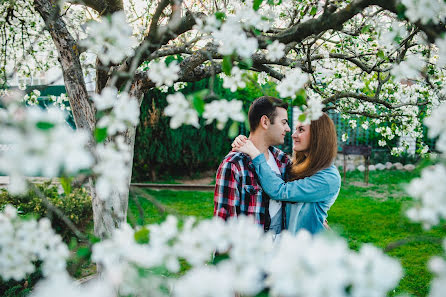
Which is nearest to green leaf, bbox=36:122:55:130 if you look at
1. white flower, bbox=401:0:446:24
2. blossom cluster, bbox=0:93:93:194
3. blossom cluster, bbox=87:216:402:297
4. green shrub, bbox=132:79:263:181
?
blossom cluster, bbox=0:93:93:194

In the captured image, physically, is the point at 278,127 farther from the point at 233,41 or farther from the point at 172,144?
the point at 172,144

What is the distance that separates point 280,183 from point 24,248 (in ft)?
4.78

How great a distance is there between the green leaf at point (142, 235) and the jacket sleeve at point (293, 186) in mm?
1304

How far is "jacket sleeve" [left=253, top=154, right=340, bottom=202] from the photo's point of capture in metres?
2.14

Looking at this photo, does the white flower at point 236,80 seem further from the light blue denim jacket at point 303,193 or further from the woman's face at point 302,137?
the woman's face at point 302,137

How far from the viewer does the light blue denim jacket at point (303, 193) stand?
215 cm

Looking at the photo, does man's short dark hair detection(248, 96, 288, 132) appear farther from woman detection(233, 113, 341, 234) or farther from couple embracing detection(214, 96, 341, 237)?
woman detection(233, 113, 341, 234)

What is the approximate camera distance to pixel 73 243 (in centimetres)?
129

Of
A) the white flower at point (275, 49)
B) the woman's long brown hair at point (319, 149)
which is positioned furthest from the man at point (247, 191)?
the white flower at point (275, 49)

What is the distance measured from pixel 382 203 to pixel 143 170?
16.1 ft

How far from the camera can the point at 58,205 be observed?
15.0ft

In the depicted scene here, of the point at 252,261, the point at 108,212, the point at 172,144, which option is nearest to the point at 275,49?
the point at 252,261

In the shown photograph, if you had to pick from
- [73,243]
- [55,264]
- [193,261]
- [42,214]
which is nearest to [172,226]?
[193,261]

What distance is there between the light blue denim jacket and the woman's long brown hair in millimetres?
55
